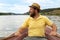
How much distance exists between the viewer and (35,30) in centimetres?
970

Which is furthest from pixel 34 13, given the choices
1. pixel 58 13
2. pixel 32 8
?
pixel 58 13

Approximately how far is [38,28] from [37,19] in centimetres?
29

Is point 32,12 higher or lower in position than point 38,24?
higher

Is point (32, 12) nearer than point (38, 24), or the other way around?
point (32, 12)

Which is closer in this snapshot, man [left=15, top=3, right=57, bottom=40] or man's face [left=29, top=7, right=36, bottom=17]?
man's face [left=29, top=7, right=36, bottom=17]

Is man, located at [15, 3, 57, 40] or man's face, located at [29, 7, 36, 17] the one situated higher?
man's face, located at [29, 7, 36, 17]

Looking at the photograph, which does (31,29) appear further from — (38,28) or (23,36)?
(23,36)

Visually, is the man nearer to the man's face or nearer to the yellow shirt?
the yellow shirt

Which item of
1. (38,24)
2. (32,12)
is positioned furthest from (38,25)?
(32,12)

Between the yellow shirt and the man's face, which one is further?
the yellow shirt

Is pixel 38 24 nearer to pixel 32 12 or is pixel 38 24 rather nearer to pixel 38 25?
pixel 38 25

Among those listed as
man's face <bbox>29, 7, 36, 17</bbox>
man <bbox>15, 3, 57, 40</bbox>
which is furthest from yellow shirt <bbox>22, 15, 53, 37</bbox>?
man's face <bbox>29, 7, 36, 17</bbox>

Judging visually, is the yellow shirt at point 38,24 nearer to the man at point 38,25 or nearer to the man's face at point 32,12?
the man at point 38,25

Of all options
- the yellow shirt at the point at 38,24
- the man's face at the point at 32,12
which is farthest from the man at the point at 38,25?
the man's face at the point at 32,12
